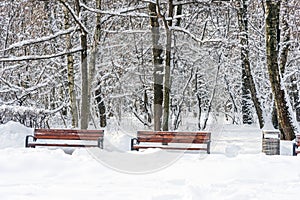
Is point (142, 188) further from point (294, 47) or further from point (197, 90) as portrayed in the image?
point (294, 47)

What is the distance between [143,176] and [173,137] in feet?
9.83

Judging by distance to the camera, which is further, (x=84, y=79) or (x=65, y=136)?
(x=84, y=79)

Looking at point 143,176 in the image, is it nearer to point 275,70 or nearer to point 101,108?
point 275,70

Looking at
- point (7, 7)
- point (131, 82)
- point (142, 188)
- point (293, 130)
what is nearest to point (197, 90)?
point (131, 82)

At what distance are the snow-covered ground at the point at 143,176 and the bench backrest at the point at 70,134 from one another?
117 cm

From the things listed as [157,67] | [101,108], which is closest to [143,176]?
[157,67]

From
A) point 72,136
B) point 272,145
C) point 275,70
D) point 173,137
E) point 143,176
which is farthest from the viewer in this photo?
point 275,70

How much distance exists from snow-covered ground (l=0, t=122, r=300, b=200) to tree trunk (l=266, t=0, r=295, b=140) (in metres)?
3.10

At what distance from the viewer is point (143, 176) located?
705 centimetres

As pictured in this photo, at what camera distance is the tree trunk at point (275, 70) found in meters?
10.8

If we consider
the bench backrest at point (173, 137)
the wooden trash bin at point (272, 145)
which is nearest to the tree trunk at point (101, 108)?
the bench backrest at point (173, 137)

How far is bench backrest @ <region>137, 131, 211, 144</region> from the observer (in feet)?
32.1

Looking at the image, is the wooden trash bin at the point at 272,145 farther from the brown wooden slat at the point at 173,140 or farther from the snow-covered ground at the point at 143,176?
the brown wooden slat at the point at 173,140

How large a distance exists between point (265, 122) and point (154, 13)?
25.3 ft
